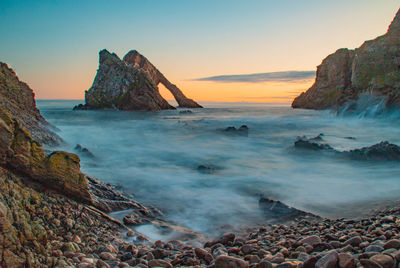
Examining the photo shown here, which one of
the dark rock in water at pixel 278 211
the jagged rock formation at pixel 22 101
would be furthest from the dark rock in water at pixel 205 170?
the jagged rock formation at pixel 22 101

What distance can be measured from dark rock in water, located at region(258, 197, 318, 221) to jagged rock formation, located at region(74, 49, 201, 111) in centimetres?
3810

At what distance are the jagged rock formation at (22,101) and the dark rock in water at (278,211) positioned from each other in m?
5.64

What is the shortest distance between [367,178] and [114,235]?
5717 millimetres

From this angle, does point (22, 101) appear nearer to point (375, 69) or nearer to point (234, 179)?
point (234, 179)

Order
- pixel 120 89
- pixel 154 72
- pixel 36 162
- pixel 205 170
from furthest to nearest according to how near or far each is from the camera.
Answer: pixel 154 72 → pixel 120 89 → pixel 205 170 → pixel 36 162

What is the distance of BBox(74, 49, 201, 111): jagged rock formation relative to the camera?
42000 mm

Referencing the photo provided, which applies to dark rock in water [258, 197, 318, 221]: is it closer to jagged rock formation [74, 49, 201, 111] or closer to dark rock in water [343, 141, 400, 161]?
dark rock in water [343, 141, 400, 161]

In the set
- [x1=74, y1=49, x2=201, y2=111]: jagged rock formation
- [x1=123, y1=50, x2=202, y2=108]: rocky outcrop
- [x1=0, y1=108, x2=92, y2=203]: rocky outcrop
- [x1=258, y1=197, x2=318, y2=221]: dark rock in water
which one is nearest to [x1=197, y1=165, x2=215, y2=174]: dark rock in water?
[x1=258, y1=197, x2=318, y2=221]: dark rock in water

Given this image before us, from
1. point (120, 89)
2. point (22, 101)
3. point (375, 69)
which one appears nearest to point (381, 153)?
point (22, 101)

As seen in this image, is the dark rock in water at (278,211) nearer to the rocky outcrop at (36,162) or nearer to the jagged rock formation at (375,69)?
the rocky outcrop at (36,162)

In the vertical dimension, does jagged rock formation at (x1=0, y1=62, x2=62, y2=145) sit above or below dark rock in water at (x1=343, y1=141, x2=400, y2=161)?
above

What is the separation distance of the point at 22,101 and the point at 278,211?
817 centimetres

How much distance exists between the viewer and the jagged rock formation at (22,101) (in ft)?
25.5

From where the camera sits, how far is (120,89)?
139 feet
